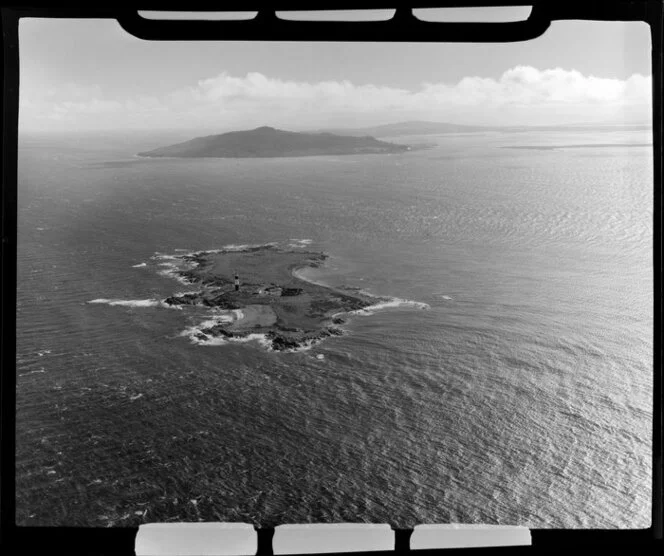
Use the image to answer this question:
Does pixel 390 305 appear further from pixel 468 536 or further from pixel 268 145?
pixel 468 536

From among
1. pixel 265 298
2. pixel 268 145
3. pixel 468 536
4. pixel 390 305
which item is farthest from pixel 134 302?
pixel 468 536

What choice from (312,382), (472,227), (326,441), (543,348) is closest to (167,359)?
(312,382)

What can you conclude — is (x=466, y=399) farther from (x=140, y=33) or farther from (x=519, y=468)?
(x=140, y=33)

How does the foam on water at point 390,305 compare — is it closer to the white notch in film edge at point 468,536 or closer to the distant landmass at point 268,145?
the distant landmass at point 268,145

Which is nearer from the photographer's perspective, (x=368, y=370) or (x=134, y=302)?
(x=368, y=370)

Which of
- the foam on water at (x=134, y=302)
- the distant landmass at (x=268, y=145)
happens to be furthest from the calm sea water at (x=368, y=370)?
the distant landmass at (x=268, y=145)

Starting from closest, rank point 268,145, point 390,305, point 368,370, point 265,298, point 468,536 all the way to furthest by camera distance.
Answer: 1. point 468,536
2. point 368,370
3. point 390,305
4. point 265,298
5. point 268,145

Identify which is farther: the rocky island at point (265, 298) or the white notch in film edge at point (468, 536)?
the rocky island at point (265, 298)

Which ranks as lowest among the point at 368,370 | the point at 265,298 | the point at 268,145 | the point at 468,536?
the point at 368,370
